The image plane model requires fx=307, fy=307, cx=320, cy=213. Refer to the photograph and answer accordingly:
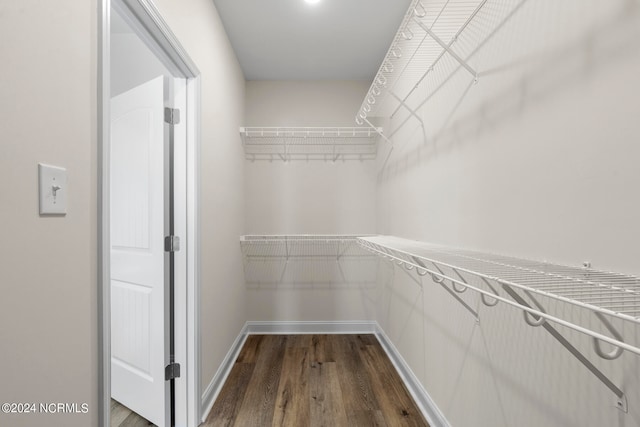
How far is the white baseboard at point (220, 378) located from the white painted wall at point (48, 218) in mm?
1036

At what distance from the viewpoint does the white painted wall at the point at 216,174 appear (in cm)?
169

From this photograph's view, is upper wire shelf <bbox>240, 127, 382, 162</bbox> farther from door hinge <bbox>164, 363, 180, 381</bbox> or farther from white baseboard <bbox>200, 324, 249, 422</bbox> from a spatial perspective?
door hinge <bbox>164, 363, 180, 381</bbox>

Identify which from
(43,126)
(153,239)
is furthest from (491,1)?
(153,239)

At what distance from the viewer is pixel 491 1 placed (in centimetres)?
108

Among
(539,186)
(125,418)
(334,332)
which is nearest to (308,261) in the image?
(334,332)

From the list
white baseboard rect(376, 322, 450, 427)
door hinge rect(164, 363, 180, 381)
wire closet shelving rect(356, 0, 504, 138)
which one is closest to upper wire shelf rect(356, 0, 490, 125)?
wire closet shelving rect(356, 0, 504, 138)

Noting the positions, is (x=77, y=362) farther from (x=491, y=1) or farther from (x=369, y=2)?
(x=369, y=2)

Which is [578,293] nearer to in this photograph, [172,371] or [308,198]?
[172,371]

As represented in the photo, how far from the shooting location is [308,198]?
9.78 ft

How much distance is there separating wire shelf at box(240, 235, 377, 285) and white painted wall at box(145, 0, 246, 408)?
0.98 feet

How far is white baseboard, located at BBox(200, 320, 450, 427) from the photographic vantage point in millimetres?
1712

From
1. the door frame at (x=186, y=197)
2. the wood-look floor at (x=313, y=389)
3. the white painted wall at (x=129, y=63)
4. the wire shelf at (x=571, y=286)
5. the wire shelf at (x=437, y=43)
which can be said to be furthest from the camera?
the white painted wall at (x=129, y=63)

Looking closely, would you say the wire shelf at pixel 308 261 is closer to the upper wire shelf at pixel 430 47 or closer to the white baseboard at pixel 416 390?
the white baseboard at pixel 416 390

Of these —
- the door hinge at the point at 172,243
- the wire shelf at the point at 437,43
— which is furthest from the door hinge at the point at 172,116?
the wire shelf at the point at 437,43
